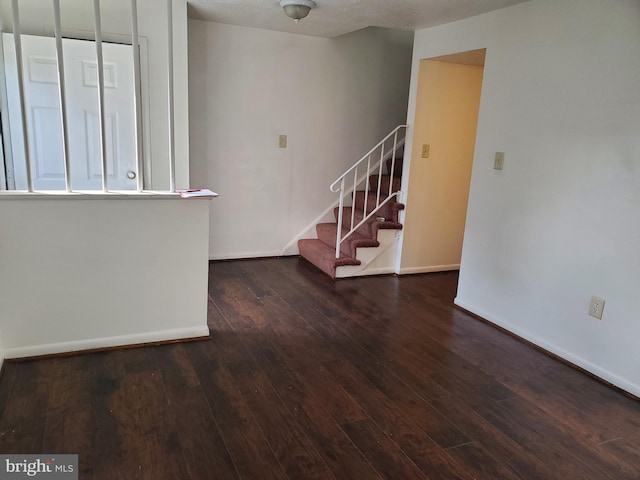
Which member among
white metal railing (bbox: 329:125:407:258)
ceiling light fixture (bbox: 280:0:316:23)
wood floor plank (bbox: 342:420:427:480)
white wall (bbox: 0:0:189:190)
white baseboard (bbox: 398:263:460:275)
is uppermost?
ceiling light fixture (bbox: 280:0:316:23)

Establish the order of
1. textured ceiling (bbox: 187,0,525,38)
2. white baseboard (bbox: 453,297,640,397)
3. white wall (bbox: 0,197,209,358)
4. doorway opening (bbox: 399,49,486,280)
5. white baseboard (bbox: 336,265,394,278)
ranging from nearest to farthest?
white wall (bbox: 0,197,209,358) → white baseboard (bbox: 453,297,640,397) → textured ceiling (bbox: 187,0,525,38) → doorway opening (bbox: 399,49,486,280) → white baseboard (bbox: 336,265,394,278)

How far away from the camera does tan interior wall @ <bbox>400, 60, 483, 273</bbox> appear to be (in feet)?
12.9

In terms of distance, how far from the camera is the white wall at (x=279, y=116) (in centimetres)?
405

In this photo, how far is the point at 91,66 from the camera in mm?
3186

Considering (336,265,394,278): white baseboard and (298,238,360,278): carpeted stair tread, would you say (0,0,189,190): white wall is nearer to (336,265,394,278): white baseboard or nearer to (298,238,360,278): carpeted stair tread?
(298,238,360,278): carpeted stair tread

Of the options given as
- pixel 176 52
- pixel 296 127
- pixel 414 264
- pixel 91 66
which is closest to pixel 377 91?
pixel 296 127

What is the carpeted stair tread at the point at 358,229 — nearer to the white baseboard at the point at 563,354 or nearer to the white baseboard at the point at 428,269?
the white baseboard at the point at 428,269

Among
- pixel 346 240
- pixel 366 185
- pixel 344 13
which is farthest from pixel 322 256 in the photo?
pixel 344 13

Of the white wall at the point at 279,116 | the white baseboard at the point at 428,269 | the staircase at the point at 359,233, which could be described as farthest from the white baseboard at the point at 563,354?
the white wall at the point at 279,116

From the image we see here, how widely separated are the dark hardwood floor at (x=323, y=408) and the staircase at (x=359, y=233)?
1.04 m

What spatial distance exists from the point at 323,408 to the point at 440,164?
270 centimetres

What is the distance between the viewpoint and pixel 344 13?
3312 millimetres

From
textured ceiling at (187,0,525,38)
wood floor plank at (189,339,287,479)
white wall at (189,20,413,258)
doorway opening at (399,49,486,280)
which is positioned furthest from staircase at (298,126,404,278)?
wood floor plank at (189,339,287,479)

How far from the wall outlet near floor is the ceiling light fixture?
8.35 feet
